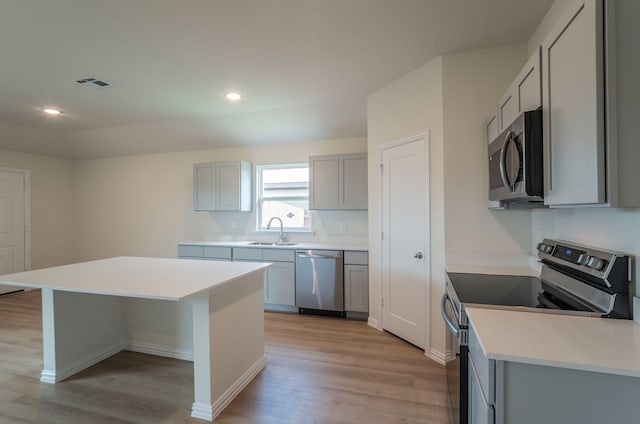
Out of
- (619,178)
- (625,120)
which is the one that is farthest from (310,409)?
(625,120)

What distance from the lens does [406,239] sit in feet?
9.82

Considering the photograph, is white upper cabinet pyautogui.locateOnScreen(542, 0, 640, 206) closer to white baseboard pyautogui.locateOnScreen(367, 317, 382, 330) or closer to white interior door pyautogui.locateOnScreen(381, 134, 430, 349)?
white interior door pyautogui.locateOnScreen(381, 134, 430, 349)

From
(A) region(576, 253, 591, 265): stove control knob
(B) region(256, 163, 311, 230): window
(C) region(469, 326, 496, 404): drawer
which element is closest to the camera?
(C) region(469, 326, 496, 404): drawer

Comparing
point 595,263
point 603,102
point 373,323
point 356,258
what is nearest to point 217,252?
point 356,258

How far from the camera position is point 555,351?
0.99m

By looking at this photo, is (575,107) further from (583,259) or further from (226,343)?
Answer: (226,343)

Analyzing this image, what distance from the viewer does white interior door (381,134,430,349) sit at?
110 inches

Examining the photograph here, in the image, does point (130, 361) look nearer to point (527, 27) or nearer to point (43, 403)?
point (43, 403)

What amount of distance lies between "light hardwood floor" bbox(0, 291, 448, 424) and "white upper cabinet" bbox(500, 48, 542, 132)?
192cm

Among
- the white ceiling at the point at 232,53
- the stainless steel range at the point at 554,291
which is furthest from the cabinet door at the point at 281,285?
the stainless steel range at the point at 554,291

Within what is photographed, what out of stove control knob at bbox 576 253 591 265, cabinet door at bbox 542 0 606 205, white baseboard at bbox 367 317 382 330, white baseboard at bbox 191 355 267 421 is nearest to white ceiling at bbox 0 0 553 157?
cabinet door at bbox 542 0 606 205

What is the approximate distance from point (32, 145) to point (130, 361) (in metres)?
4.65

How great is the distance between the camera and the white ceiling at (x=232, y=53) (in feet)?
6.64

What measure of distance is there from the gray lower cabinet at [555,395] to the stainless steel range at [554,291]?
1.36ft
